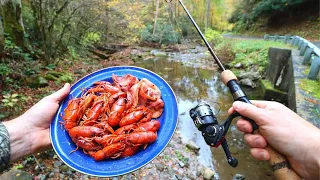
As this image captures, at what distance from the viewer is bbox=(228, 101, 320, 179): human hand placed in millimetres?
1315

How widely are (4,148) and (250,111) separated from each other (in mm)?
2114

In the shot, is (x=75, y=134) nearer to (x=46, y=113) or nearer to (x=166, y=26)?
(x=46, y=113)

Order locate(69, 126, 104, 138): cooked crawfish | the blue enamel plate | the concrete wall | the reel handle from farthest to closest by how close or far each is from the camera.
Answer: the concrete wall, locate(69, 126, 104, 138): cooked crawfish, the blue enamel plate, the reel handle

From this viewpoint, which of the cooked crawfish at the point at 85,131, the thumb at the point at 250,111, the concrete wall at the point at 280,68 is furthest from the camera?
the concrete wall at the point at 280,68

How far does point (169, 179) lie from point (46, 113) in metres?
2.77

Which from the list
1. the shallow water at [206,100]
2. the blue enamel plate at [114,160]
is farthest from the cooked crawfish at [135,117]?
the shallow water at [206,100]

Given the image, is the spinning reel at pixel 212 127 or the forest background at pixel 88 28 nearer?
the spinning reel at pixel 212 127

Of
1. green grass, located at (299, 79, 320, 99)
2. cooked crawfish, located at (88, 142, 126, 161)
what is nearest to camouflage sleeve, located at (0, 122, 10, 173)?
cooked crawfish, located at (88, 142, 126, 161)

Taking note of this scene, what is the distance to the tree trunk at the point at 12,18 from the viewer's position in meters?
6.22

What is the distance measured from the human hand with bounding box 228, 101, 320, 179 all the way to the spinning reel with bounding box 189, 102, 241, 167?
0.55ft

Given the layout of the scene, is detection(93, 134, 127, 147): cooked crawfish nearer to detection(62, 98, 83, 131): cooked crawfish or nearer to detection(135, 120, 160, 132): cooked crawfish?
detection(135, 120, 160, 132): cooked crawfish

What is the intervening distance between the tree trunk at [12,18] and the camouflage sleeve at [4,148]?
20.3ft

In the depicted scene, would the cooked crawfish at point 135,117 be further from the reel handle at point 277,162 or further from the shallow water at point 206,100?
the shallow water at point 206,100

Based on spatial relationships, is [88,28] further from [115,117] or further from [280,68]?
[115,117]
